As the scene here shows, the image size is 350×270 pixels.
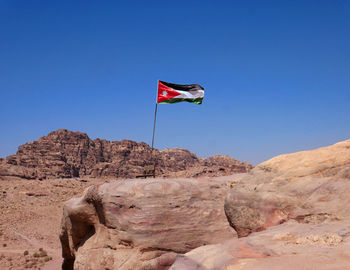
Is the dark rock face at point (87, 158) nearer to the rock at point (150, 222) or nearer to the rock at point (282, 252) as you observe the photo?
the rock at point (150, 222)

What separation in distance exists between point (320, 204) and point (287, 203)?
2.45 ft

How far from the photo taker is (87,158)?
93.8 metres

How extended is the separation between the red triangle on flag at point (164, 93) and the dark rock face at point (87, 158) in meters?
63.7

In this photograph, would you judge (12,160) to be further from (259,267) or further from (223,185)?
(259,267)

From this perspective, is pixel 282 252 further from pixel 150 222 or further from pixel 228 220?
pixel 150 222

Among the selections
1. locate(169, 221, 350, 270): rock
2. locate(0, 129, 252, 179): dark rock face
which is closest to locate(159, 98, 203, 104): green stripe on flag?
locate(169, 221, 350, 270): rock

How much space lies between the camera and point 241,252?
459 cm

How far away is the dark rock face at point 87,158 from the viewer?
79.8 metres

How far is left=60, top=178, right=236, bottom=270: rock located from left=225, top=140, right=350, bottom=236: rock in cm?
145

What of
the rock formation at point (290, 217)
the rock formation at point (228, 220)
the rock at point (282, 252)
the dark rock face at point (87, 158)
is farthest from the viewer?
the dark rock face at point (87, 158)

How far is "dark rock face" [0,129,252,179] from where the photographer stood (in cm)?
7975

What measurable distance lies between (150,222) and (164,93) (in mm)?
6433

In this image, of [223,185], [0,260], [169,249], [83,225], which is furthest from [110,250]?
[0,260]

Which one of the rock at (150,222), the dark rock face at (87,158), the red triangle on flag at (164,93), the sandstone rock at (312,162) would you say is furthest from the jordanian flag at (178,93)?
the dark rock face at (87,158)
